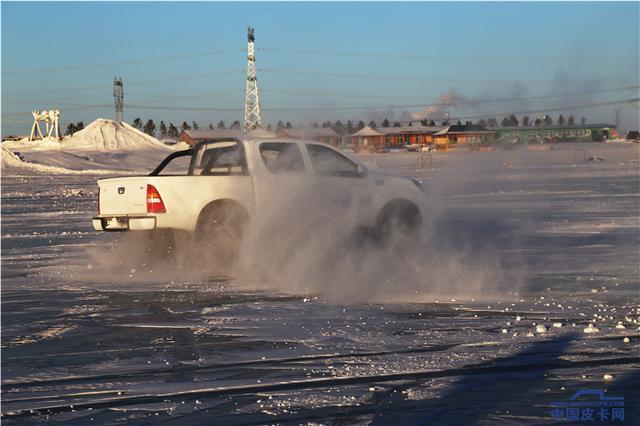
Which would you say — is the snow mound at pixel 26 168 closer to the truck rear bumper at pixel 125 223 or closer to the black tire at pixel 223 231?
the truck rear bumper at pixel 125 223

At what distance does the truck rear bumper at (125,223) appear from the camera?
12538mm

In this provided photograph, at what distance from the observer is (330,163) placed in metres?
13.7

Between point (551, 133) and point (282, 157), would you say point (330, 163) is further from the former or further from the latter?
point (551, 133)

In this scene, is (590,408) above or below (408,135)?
below

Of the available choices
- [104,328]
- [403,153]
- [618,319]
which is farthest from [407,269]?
[403,153]

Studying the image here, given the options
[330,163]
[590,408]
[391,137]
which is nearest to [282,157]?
[330,163]

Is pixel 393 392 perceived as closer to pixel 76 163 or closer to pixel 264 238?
pixel 264 238

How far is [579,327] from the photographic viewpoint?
8.21 m

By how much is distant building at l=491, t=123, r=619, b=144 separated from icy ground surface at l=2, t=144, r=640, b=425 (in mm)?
8297

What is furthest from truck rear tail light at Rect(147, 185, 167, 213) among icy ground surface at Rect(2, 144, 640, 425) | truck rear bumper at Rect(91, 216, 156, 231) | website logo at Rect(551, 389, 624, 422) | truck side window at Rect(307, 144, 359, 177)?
website logo at Rect(551, 389, 624, 422)

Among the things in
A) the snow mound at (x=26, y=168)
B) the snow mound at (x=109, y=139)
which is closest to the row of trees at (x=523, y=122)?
the snow mound at (x=26, y=168)

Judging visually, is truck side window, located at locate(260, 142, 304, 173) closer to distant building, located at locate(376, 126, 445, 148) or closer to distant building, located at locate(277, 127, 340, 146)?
distant building, located at locate(277, 127, 340, 146)

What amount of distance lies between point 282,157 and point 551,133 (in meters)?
11.9

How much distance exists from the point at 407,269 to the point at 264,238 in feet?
6.64
